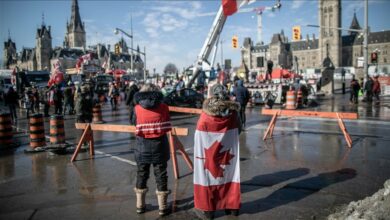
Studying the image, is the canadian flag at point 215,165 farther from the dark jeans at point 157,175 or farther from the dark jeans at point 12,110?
the dark jeans at point 12,110

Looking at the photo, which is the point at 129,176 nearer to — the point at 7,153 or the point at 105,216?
the point at 105,216

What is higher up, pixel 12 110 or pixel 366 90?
pixel 366 90

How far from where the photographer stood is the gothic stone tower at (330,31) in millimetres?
131125

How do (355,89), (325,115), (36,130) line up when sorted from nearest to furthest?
(36,130)
(325,115)
(355,89)

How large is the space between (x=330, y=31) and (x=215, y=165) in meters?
148

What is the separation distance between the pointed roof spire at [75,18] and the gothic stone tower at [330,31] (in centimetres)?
9996

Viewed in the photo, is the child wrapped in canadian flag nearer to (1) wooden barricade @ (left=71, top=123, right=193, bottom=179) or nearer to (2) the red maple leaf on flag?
(2) the red maple leaf on flag

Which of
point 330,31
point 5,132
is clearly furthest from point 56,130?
point 330,31

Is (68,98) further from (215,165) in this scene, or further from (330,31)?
(330,31)

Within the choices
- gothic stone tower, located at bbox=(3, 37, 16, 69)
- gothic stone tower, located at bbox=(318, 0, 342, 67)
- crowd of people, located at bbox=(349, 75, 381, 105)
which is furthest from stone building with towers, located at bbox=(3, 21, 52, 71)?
crowd of people, located at bbox=(349, 75, 381, 105)

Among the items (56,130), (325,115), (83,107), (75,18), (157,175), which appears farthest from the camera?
(75,18)

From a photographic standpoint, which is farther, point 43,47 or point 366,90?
point 43,47

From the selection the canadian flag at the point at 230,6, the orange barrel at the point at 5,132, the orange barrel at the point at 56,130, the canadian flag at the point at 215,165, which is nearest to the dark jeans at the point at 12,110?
the orange barrel at the point at 5,132

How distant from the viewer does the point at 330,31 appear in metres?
138
